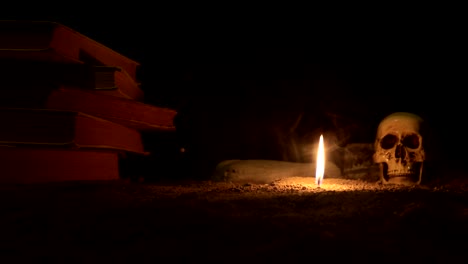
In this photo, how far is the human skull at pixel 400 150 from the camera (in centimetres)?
430

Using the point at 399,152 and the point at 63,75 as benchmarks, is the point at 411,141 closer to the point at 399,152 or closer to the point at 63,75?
the point at 399,152

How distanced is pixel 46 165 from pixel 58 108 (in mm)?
455

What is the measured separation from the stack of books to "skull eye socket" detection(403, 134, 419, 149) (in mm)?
2590

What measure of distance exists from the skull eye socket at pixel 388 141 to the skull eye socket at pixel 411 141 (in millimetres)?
117

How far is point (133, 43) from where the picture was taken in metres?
5.61

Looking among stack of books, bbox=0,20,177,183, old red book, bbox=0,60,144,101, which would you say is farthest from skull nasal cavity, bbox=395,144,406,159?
old red book, bbox=0,60,144,101

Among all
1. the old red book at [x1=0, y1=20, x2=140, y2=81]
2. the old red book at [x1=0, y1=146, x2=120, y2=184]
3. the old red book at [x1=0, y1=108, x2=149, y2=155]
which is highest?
the old red book at [x1=0, y1=20, x2=140, y2=81]

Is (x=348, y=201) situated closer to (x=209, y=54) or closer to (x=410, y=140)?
(x=410, y=140)

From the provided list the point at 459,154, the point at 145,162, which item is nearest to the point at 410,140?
the point at 459,154

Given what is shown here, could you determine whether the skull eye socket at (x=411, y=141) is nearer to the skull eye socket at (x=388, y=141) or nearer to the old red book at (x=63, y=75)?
the skull eye socket at (x=388, y=141)

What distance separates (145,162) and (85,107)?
2.11 m

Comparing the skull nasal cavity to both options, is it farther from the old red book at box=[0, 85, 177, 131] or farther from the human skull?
the old red book at box=[0, 85, 177, 131]

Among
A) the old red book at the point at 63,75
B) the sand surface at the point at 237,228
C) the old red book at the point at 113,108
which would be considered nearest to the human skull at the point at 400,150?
the sand surface at the point at 237,228

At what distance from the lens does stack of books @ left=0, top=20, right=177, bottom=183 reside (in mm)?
3018
